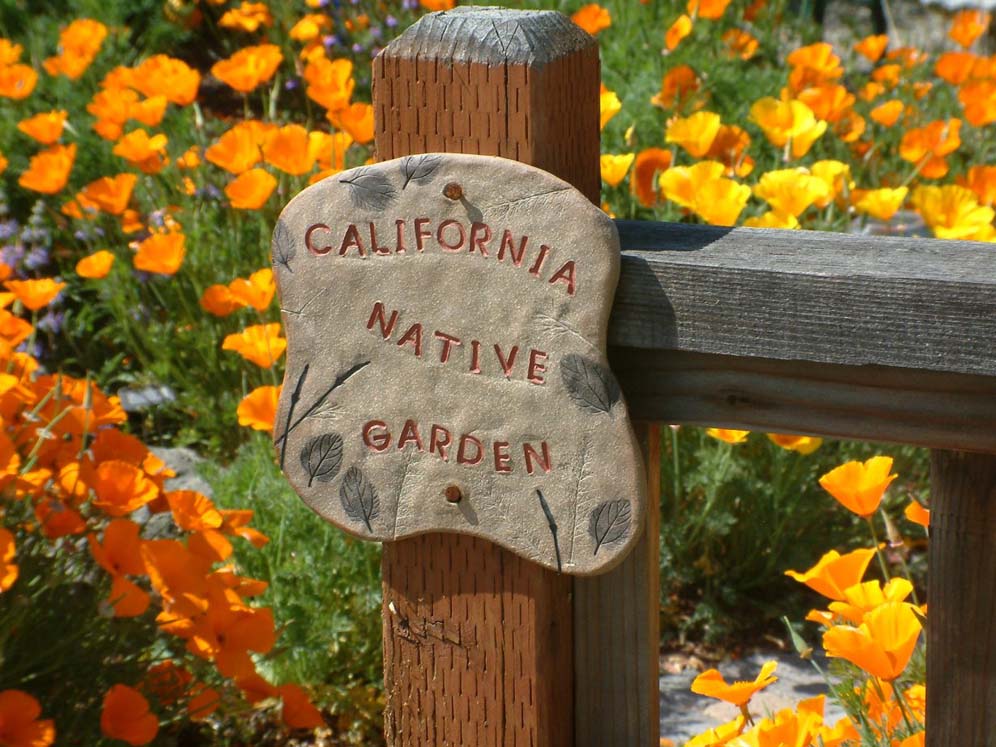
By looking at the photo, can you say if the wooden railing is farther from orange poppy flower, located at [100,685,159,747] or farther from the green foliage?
the green foliage

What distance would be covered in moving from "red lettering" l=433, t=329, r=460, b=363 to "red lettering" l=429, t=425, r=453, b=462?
0.25 ft

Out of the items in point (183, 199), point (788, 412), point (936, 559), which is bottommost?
point (183, 199)

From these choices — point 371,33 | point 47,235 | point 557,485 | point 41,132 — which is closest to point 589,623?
point 557,485

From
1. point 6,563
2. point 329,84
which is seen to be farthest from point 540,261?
point 329,84

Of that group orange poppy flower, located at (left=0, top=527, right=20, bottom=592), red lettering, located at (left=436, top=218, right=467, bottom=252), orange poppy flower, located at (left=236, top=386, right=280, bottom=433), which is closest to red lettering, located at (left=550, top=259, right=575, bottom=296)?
red lettering, located at (left=436, top=218, right=467, bottom=252)

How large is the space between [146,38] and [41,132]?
6.63 feet

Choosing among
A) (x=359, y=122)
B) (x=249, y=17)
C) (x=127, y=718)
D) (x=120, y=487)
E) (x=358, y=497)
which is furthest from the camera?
(x=249, y=17)

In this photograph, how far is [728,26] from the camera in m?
4.37

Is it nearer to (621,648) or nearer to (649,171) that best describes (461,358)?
(621,648)

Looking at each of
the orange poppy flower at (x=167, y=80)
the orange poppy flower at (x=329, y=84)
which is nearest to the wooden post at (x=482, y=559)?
the orange poppy flower at (x=329, y=84)

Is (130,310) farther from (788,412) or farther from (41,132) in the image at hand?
(788,412)

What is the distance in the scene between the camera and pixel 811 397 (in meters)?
1.35

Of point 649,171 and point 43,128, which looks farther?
point 43,128

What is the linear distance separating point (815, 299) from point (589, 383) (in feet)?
0.77
